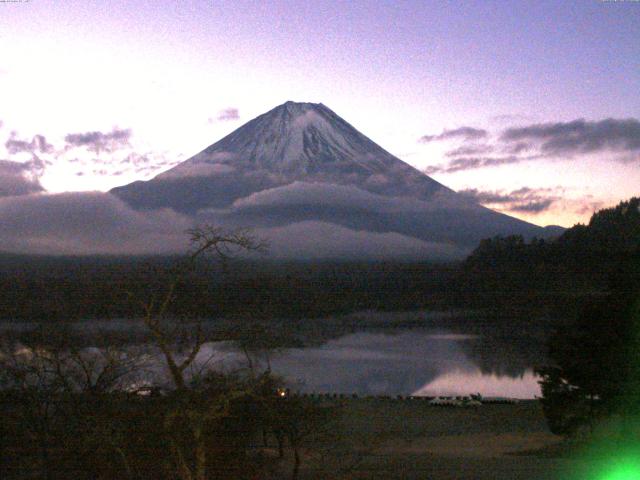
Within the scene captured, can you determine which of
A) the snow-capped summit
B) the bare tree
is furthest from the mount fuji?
the bare tree

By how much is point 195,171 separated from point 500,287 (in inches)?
1208

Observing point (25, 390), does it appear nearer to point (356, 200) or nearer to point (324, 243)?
point (324, 243)

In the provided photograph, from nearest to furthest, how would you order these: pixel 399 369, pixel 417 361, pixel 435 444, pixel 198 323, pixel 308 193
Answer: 1. pixel 198 323
2. pixel 435 444
3. pixel 399 369
4. pixel 417 361
5. pixel 308 193

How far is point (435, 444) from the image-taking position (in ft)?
35.6

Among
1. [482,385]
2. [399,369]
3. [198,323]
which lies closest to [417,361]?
[399,369]

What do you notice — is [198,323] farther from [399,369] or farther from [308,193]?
[308,193]

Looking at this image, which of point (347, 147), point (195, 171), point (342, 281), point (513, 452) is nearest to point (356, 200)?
point (347, 147)

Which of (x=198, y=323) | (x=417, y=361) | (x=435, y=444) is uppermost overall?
(x=198, y=323)

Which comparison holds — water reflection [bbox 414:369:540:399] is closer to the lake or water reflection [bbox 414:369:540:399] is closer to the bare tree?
the lake

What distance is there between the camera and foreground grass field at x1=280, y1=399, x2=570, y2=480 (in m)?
→ 7.21

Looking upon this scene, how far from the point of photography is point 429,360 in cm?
2823

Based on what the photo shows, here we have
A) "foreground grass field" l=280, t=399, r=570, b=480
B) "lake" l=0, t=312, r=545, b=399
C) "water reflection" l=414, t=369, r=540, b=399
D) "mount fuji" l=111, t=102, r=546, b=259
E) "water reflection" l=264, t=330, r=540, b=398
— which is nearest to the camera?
"foreground grass field" l=280, t=399, r=570, b=480

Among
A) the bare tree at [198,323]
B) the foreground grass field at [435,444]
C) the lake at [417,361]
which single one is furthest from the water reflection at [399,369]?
the bare tree at [198,323]

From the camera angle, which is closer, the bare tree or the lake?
the bare tree
